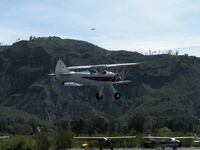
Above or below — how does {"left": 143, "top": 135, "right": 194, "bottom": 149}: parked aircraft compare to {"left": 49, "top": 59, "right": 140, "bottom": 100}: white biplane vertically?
below

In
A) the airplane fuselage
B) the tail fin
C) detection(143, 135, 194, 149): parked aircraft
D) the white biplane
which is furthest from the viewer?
detection(143, 135, 194, 149): parked aircraft

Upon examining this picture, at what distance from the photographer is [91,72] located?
68.9 meters

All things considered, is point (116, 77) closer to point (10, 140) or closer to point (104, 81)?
point (104, 81)

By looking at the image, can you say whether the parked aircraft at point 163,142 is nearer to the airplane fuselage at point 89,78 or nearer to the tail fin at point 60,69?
the airplane fuselage at point 89,78

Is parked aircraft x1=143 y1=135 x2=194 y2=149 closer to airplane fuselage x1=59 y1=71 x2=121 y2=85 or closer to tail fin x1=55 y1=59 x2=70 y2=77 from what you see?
airplane fuselage x1=59 y1=71 x2=121 y2=85

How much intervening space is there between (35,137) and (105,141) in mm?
19818

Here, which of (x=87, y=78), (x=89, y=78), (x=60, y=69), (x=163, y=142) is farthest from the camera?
(x=163, y=142)

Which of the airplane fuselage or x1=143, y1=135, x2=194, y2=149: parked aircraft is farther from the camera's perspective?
x1=143, y1=135, x2=194, y2=149: parked aircraft

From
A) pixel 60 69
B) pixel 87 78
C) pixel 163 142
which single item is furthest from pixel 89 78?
pixel 163 142

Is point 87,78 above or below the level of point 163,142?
above

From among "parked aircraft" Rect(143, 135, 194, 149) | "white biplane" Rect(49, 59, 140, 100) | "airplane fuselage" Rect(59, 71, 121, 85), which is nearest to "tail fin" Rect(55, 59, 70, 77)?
"white biplane" Rect(49, 59, 140, 100)

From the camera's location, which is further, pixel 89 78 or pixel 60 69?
pixel 89 78

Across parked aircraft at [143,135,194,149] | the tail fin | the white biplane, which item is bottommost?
parked aircraft at [143,135,194,149]

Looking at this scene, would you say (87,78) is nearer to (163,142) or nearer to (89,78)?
(89,78)
